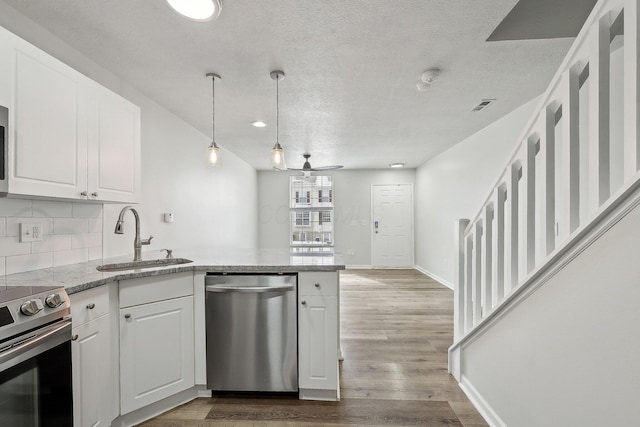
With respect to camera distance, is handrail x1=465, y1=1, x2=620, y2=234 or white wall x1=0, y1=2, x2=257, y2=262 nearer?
handrail x1=465, y1=1, x2=620, y2=234

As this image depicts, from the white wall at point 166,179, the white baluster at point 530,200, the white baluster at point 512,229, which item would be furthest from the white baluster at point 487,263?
the white wall at point 166,179

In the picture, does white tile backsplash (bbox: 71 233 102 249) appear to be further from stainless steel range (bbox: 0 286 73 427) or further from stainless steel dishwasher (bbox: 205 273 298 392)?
stainless steel dishwasher (bbox: 205 273 298 392)

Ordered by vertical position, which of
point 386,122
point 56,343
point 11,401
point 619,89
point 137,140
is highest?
point 386,122

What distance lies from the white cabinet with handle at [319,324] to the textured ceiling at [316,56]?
158 cm

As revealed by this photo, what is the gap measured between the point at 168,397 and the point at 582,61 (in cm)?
282

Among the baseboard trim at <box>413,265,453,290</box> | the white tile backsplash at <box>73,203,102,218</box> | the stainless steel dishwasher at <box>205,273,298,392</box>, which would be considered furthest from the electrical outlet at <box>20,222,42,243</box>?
the baseboard trim at <box>413,265,453,290</box>

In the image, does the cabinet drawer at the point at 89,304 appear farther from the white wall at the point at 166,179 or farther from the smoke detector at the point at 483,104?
the smoke detector at the point at 483,104

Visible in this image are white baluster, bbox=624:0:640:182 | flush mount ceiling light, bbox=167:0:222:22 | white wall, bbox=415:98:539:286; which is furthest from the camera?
white wall, bbox=415:98:539:286

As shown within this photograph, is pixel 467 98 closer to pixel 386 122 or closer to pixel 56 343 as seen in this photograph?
pixel 386 122

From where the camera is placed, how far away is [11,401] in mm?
1036

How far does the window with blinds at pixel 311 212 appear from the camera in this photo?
6.99 metres

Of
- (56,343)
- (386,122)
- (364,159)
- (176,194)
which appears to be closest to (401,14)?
(386,122)

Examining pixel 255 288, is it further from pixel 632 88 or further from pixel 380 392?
pixel 632 88

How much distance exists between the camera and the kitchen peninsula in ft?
4.67
